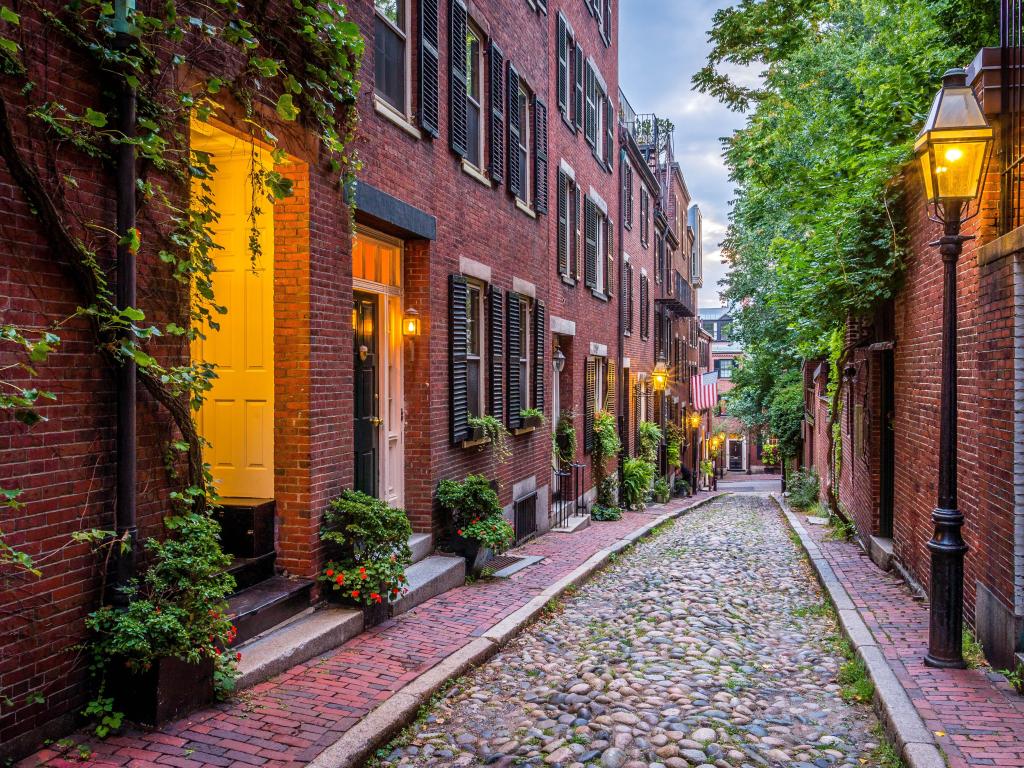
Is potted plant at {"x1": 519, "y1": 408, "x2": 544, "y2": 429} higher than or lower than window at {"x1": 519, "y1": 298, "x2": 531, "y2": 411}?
lower

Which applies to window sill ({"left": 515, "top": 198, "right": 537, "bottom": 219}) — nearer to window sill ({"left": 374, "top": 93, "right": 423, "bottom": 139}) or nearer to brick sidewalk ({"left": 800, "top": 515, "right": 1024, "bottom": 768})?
window sill ({"left": 374, "top": 93, "right": 423, "bottom": 139})

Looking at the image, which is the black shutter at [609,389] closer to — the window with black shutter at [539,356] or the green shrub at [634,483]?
the green shrub at [634,483]

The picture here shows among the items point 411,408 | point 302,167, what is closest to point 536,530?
point 411,408

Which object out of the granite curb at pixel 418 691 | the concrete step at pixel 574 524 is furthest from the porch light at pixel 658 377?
the granite curb at pixel 418 691

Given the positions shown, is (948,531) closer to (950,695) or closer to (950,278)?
(950,695)

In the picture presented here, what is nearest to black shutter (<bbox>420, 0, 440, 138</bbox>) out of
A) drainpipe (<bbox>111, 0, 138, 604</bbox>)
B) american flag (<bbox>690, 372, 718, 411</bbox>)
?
drainpipe (<bbox>111, 0, 138, 604</bbox>)

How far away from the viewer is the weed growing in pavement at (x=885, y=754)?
426 centimetres

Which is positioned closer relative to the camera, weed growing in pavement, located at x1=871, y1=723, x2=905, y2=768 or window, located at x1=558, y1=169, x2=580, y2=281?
weed growing in pavement, located at x1=871, y1=723, x2=905, y2=768

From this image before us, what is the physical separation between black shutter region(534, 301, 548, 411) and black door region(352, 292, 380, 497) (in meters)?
4.84

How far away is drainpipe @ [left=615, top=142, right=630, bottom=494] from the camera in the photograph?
64.8 ft

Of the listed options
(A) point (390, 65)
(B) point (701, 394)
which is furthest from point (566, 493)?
(B) point (701, 394)

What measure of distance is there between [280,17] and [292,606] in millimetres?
4396

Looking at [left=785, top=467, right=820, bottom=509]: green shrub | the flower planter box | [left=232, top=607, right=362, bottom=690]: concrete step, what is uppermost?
the flower planter box

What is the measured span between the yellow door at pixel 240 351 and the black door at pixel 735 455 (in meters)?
59.6
